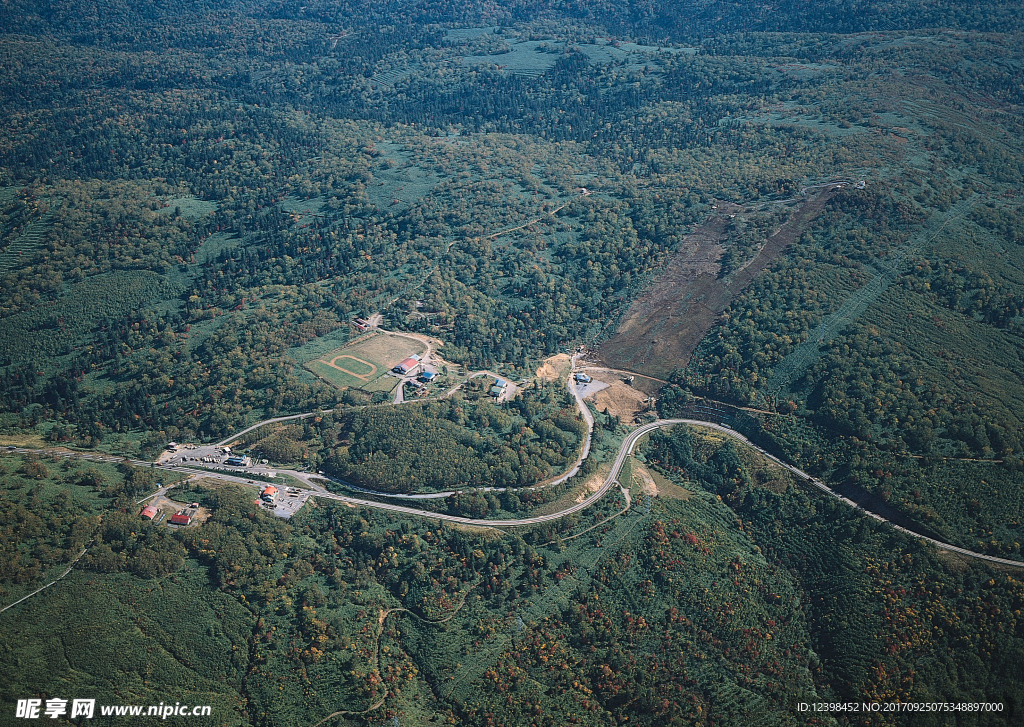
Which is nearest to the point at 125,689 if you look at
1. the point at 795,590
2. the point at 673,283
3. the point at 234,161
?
the point at 795,590

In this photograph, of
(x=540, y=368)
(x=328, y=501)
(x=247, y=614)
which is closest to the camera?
(x=247, y=614)

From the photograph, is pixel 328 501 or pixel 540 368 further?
pixel 540 368

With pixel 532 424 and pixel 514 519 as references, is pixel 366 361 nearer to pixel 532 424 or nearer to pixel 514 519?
pixel 532 424

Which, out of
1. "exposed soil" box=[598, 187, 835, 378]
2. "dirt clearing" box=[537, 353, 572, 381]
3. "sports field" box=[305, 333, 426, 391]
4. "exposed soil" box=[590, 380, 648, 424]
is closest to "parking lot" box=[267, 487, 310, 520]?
"sports field" box=[305, 333, 426, 391]

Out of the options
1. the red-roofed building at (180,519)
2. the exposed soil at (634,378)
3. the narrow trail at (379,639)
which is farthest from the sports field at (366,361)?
the narrow trail at (379,639)

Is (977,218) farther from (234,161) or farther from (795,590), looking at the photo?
(234,161)

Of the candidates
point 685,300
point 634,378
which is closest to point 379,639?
point 634,378

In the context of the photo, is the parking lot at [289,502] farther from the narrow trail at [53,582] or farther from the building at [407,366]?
the building at [407,366]
